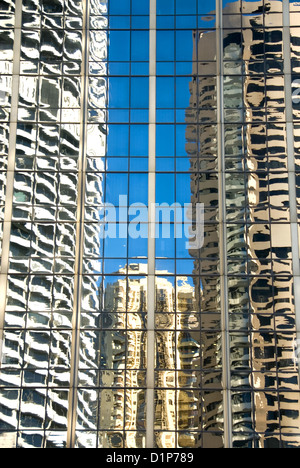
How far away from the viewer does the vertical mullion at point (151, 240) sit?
66.0ft

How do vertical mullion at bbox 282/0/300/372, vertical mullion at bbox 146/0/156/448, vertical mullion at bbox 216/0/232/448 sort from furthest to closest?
vertical mullion at bbox 282/0/300/372
vertical mullion at bbox 146/0/156/448
vertical mullion at bbox 216/0/232/448

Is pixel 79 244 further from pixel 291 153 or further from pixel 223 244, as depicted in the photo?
pixel 291 153

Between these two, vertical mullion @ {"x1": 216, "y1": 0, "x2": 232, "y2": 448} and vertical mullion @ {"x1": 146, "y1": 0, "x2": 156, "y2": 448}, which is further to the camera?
vertical mullion @ {"x1": 146, "y1": 0, "x2": 156, "y2": 448}

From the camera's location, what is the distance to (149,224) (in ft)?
70.2

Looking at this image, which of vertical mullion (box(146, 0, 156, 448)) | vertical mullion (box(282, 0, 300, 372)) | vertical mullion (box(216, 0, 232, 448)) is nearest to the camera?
vertical mullion (box(216, 0, 232, 448))

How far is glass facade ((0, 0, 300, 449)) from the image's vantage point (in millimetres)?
20094

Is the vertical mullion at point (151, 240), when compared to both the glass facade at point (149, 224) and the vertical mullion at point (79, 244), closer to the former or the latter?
the glass facade at point (149, 224)

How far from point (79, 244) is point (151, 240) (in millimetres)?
2426

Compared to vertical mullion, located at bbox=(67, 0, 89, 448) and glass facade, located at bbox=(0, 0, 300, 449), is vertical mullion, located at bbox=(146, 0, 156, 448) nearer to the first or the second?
glass facade, located at bbox=(0, 0, 300, 449)

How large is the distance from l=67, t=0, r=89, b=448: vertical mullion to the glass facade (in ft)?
0.16

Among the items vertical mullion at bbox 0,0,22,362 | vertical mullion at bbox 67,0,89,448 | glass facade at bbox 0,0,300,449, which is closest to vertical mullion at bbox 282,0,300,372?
glass facade at bbox 0,0,300,449

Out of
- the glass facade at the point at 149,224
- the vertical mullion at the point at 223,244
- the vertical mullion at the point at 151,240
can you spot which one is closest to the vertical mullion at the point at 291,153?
the glass facade at the point at 149,224

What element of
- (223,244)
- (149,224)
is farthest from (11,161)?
(223,244)
